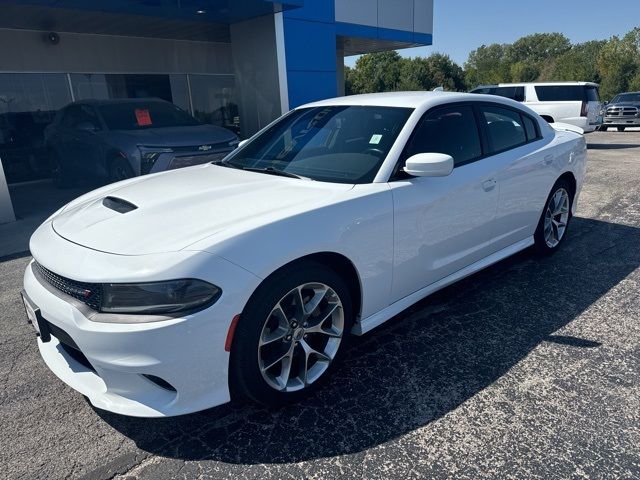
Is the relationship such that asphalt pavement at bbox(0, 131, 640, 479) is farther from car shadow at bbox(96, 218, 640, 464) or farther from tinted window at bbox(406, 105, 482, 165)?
tinted window at bbox(406, 105, 482, 165)

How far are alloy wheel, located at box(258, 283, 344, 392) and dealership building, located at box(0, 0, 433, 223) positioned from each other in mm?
7329

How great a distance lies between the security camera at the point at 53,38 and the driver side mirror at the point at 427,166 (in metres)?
11.1

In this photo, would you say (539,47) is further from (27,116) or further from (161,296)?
(161,296)

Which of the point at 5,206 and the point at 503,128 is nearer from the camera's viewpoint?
the point at 503,128

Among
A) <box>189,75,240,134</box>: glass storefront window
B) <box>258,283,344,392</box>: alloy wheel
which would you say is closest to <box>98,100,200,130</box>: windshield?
<box>189,75,240,134</box>: glass storefront window

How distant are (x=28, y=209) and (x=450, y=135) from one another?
296 inches

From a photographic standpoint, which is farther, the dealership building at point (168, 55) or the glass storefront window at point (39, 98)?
the glass storefront window at point (39, 98)

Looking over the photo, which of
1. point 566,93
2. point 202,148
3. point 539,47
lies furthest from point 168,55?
point 539,47

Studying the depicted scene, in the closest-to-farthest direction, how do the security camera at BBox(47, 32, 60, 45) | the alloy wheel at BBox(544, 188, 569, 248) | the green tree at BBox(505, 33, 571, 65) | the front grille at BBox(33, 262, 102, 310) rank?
the front grille at BBox(33, 262, 102, 310)
the alloy wheel at BBox(544, 188, 569, 248)
the security camera at BBox(47, 32, 60, 45)
the green tree at BBox(505, 33, 571, 65)

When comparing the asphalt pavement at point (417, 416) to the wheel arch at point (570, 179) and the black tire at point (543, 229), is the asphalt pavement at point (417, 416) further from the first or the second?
the wheel arch at point (570, 179)

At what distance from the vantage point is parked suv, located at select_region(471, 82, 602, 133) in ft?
45.0

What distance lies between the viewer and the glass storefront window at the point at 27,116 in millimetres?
10539

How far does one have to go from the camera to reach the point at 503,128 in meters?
3.96

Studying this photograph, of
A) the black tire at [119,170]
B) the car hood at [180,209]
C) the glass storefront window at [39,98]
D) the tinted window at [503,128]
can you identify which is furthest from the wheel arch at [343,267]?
the glass storefront window at [39,98]
